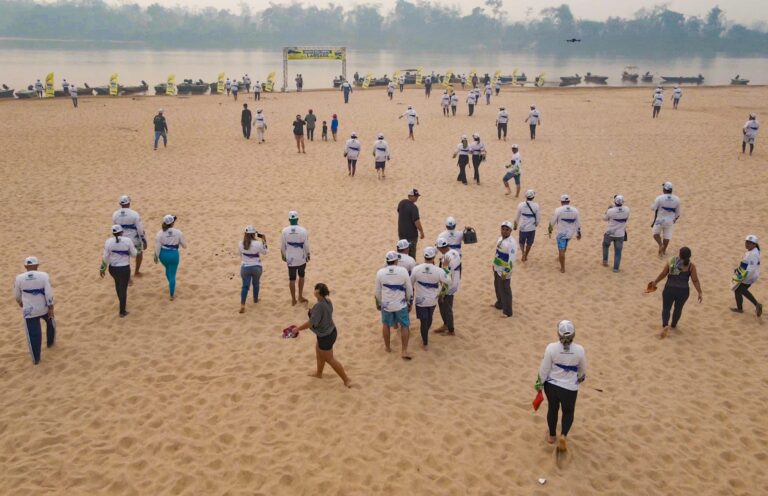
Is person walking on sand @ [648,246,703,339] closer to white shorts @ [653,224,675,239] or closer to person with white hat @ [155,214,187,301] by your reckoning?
white shorts @ [653,224,675,239]

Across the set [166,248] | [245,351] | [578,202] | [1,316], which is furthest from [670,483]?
[578,202]

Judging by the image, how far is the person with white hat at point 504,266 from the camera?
9.72 metres

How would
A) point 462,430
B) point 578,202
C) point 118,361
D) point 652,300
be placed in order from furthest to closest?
point 578,202, point 652,300, point 118,361, point 462,430

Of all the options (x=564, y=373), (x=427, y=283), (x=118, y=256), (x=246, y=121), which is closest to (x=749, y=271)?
(x=564, y=373)

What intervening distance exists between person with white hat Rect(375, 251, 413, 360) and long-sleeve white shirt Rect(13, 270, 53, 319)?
4783 mm

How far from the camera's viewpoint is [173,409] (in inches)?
301

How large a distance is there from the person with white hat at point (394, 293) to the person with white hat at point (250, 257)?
2.57 metres

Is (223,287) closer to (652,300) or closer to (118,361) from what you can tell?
(118,361)

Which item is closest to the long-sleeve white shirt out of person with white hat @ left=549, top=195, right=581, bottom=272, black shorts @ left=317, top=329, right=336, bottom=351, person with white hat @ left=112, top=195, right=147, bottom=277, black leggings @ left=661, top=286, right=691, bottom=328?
person with white hat @ left=112, top=195, right=147, bottom=277

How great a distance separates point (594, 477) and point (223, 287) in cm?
752

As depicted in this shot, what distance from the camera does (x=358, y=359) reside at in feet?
29.4

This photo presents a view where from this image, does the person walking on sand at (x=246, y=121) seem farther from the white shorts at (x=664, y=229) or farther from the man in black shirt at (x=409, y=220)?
the white shorts at (x=664, y=229)

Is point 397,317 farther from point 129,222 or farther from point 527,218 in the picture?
point 129,222

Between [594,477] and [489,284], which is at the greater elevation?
[489,284]
